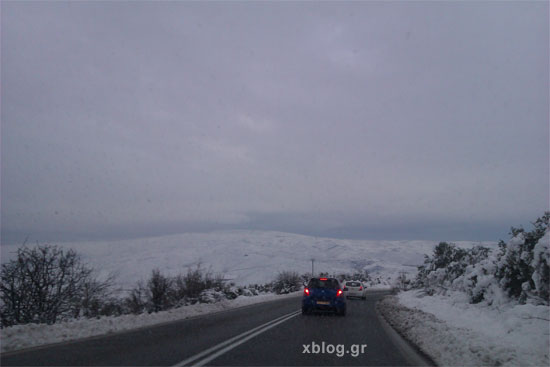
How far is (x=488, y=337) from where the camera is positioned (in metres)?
10.7

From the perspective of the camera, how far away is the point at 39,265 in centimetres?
1986

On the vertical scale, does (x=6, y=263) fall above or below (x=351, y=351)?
above

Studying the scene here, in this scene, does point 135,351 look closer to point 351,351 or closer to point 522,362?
point 351,351

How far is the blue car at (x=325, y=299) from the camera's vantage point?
19812 millimetres

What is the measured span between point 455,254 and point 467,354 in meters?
25.5

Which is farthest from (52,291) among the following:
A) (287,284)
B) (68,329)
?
(287,284)

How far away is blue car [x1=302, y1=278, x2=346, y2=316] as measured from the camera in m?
19.8

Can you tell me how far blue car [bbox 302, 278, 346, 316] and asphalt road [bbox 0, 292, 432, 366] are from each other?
4766 mm

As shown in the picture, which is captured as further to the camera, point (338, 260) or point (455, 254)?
point (338, 260)

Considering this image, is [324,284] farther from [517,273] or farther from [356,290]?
[356,290]

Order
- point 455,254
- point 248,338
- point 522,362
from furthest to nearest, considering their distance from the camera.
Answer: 1. point 455,254
2. point 248,338
3. point 522,362

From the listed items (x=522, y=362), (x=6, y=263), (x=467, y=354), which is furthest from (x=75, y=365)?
(x=6, y=263)

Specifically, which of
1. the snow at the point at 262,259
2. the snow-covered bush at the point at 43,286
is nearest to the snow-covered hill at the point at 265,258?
the snow at the point at 262,259

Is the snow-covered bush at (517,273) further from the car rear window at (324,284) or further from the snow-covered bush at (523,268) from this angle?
the car rear window at (324,284)
